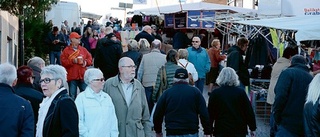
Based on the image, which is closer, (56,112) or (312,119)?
(56,112)

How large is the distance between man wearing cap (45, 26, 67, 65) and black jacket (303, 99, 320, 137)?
53.3 ft

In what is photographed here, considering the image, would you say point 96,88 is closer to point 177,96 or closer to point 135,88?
point 135,88

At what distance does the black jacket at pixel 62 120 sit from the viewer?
6656 mm

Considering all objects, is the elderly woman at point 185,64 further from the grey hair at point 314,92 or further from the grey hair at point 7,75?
the grey hair at point 7,75

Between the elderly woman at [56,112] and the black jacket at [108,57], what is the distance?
7.66 metres

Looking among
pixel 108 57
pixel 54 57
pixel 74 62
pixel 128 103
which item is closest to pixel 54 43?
pixel 54 57

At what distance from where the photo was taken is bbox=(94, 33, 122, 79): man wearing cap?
14.7 m

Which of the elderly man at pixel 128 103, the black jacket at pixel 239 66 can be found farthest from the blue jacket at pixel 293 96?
the black jacket at pixel 239 66

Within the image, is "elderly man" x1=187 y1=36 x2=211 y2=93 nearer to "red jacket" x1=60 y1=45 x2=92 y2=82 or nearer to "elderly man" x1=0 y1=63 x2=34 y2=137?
"red jacket" x1=60 y1=45 x2=92 y2=82

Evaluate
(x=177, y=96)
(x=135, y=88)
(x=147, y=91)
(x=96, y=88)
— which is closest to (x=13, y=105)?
(x=96, y=88)

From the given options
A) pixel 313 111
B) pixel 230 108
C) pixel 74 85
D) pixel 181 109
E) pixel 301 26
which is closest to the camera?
pixel 313 111

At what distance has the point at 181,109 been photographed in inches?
367

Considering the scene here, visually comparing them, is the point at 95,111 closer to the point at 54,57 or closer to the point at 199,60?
the point at 199,60

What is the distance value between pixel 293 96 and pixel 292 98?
0.03 m
